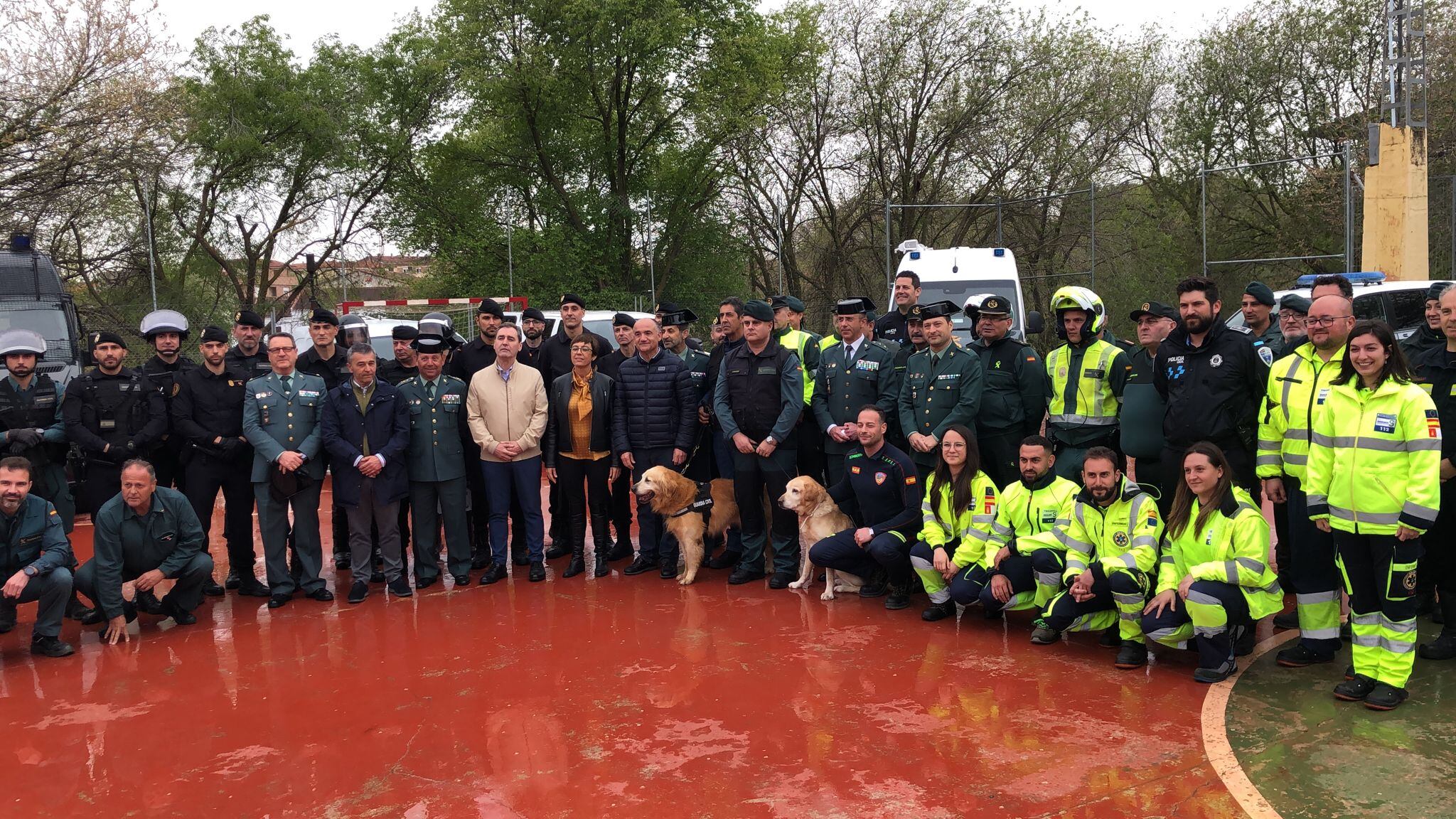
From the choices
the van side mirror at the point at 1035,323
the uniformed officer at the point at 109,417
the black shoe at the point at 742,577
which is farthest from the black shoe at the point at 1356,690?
the uniformed officer at the point at 109,417

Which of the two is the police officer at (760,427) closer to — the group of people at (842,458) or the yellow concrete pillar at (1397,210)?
the group of people at (842,458)

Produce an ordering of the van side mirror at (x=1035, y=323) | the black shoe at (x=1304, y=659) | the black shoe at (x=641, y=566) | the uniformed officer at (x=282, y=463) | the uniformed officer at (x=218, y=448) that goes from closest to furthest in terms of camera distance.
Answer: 1. the black shoe at (x=1304, y=659)
2. the uniformed officer at (x=282, y=463)
3. the uniformed officer at (x=218, y=448)
4. the black shoe at (x=641, y=566)
5. the van side mirror at (x=1035, y=323)

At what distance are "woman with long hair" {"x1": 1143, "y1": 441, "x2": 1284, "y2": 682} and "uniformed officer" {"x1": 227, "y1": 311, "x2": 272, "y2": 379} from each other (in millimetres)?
6604

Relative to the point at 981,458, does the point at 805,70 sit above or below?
above

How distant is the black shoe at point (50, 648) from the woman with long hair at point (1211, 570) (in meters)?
6.52

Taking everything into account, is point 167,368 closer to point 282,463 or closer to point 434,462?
point 282,463

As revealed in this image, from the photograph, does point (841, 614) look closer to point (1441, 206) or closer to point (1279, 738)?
point (1279, 738)

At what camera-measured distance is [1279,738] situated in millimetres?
4535

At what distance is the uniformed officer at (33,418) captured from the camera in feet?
24.2

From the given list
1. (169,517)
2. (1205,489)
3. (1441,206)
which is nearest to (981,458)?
(1205,489)

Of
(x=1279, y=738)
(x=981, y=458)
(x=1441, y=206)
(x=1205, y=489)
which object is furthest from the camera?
(x=1441, y=206)

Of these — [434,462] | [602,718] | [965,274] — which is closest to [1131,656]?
[602,718]

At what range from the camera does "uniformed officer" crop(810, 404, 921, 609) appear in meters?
6.87

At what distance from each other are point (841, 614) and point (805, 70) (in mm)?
21882
